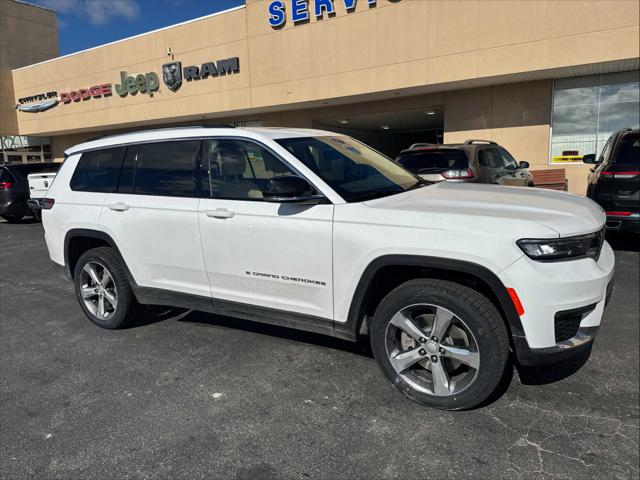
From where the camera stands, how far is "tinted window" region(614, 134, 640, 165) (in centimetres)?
669

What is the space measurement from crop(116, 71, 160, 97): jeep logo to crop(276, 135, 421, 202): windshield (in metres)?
19.3

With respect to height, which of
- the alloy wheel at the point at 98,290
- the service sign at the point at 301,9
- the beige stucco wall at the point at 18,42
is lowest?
the alloy wheel at the point at 98,290

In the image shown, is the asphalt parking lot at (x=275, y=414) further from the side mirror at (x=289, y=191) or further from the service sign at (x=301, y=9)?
the service sign at (x=301, y=9)

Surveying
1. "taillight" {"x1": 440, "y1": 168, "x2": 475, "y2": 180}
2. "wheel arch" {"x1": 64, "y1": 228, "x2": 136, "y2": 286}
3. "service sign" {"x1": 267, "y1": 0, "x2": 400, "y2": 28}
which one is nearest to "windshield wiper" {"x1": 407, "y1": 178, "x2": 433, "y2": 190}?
"wheel arch" {"x1": 64, "y1": 228, "x2": 136, "y2": 286}

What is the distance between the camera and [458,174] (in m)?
7.80

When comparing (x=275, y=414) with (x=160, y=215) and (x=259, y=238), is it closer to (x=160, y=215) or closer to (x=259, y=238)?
(x=259, y=238)

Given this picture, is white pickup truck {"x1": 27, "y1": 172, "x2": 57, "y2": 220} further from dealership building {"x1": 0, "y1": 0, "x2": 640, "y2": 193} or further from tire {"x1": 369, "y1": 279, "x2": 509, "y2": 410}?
tire {"x1": 369, "y1": 279, "x2": 509, "y2": 410}

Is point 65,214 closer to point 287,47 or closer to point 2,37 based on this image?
point 287,47

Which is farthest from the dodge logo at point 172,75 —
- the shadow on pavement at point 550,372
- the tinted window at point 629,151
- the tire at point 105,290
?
the shadow on pavement at point 550,372

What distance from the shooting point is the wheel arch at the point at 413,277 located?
270 cm

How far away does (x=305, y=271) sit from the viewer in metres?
3.26

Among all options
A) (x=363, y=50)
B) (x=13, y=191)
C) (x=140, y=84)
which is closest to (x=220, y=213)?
(x=13, y=191)

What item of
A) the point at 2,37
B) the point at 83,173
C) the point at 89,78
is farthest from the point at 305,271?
the point at 2,37

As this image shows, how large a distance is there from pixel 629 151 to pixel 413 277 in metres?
5.48
